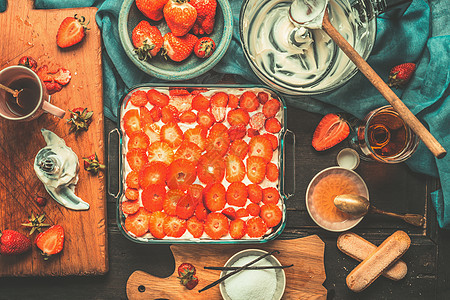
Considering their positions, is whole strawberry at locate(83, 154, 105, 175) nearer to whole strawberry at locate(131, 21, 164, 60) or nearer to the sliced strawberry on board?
the sliced strawberry on board

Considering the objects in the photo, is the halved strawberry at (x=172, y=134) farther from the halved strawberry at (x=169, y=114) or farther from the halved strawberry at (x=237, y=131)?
the halved strawberry at (x=237, y=131)

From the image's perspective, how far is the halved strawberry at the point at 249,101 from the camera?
1.40 m

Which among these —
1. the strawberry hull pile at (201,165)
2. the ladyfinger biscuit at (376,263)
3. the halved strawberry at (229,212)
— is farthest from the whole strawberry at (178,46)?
the ladyfinger biscuit at (376,263)

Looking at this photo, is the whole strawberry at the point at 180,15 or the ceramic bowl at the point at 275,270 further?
the ceramic bowl at the point at 275,270

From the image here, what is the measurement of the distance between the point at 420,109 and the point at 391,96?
395 mm

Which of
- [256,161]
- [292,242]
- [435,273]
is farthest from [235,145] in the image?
[435,273]

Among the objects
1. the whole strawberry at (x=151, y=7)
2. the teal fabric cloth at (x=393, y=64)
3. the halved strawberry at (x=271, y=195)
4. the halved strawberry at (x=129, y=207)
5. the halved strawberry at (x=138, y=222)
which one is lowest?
the halved strawberry at (x=138, y=222)

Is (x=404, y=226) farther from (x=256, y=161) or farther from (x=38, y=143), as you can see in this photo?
(x=38, y=143)

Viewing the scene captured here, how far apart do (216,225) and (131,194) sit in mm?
340

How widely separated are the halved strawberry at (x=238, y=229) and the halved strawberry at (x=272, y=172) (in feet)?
0.65

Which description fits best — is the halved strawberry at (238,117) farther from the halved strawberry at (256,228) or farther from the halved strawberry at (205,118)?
the halved strawberry at (256,228)

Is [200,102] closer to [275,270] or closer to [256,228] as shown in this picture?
[256,228]

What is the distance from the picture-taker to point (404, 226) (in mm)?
1490

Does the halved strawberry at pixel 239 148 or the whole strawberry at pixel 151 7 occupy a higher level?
the whole strawberry at pixel 151 7
